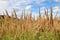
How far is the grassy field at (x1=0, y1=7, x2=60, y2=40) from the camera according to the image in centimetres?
491

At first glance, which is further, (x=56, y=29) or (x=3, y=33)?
(x=3, y=33)

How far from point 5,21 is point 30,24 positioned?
774mm

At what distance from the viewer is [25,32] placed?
16.8 ft

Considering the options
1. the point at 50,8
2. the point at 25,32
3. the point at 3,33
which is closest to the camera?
the point at 50,8

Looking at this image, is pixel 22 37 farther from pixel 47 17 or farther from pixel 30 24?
pixel 47 17

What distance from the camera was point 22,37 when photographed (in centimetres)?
500

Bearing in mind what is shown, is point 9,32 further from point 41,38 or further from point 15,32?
point 41,38

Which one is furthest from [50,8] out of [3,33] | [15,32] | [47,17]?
[3,33]

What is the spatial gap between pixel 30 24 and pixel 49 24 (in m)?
0.46

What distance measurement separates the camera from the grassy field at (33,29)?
4.91 meters

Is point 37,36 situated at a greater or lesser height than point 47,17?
lesser

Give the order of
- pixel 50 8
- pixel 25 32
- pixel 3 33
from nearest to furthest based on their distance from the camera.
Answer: pixel 50 8 → pixel 25 32 → pixel 3 33

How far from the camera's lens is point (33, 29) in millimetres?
5059

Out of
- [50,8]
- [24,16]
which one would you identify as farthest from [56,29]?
[24,16]
